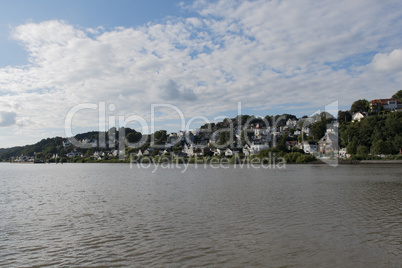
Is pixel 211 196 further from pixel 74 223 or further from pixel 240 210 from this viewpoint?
pixel 74 223

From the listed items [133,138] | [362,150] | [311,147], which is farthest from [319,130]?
[133,138]

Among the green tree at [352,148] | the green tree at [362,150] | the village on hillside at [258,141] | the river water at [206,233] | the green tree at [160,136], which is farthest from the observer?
the green tree at [160,136]

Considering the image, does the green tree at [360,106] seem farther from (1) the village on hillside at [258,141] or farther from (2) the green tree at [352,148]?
(2) the green tree at [352,148]

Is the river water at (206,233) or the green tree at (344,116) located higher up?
the green tree at (344,116)

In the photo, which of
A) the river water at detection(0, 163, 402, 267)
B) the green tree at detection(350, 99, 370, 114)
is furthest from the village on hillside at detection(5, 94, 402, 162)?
the river water at detection(0, 163, 402, 267)

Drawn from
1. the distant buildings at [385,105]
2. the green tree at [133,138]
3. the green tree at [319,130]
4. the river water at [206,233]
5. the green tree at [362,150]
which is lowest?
the river water at [206,233]

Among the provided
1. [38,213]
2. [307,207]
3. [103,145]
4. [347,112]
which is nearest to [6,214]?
[38,213]

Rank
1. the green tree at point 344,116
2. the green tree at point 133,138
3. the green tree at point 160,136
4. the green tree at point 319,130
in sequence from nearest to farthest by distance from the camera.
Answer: the green tree at point 319,130 < the green tree at point 344,116 < the green tree at point 160,136 < the green tree at point 133,138

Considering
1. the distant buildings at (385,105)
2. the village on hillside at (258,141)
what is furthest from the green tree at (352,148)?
the distant buildings at (385,105)

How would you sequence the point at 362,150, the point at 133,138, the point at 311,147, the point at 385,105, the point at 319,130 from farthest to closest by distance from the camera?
the point at 133,138
the point at 319,130
the point at 385,105
the point at 311,147
the point at 362,150

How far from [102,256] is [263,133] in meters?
126

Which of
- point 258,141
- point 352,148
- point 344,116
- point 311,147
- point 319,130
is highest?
point 344,116

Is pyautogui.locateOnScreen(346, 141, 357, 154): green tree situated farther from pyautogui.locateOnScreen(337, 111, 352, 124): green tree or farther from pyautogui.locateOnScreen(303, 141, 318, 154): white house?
pyautogui.locateOnScreen(337, 111, 352, 124): green tree

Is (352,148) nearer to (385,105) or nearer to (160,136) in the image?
(385,105)
